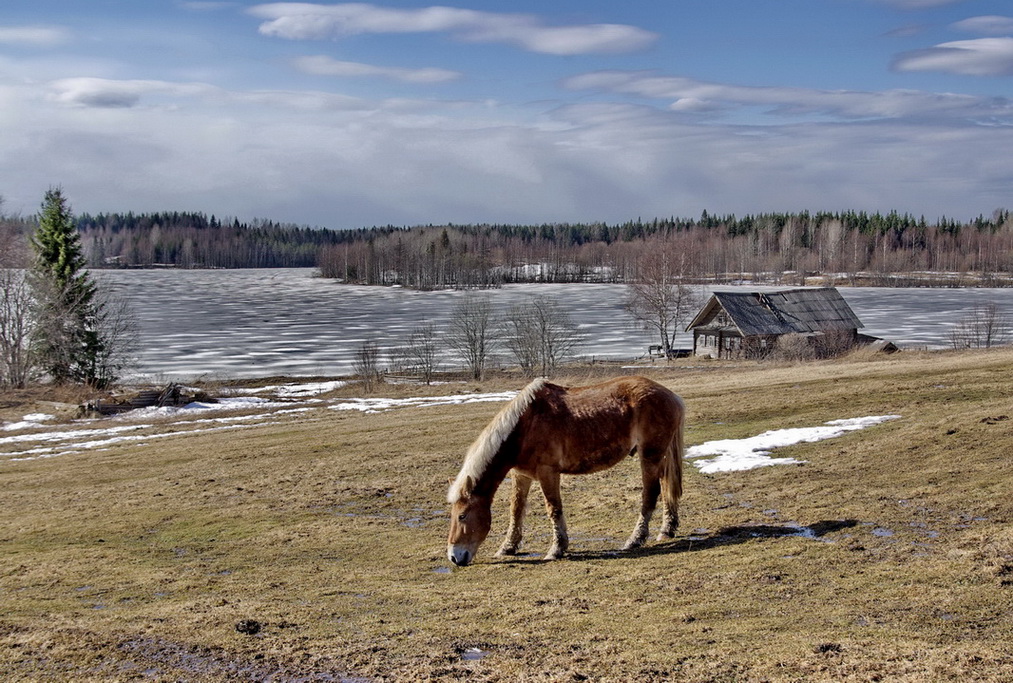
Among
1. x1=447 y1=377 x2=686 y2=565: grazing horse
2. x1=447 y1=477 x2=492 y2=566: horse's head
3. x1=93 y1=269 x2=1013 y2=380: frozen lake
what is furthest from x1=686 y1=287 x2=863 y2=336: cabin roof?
x1=447 y1=477 x2=492 y2=566: horse's head

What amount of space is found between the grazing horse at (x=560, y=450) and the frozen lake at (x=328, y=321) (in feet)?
140

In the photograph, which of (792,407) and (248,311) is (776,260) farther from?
(792,407)

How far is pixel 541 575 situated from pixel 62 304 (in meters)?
44.6

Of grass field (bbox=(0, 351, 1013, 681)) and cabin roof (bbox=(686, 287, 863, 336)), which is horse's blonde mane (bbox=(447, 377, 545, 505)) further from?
cabin roof (bbox=(686, 287, 863, 336))

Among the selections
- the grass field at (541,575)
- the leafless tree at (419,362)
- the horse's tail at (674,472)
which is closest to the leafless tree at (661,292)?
the leafless tree at (419,362)

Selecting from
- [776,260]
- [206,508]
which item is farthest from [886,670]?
[776,260]

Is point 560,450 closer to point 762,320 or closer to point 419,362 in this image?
point 419,362

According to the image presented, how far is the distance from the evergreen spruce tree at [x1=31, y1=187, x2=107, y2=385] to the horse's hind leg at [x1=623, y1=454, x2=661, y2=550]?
42.2 meters

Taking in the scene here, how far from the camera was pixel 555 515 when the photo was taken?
31.7ft

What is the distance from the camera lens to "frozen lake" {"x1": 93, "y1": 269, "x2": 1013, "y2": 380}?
2260 inches

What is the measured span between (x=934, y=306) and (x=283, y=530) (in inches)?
3898

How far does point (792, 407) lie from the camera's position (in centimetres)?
1891

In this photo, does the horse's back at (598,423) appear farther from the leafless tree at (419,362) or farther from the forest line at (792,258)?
the forest line at (792,258)

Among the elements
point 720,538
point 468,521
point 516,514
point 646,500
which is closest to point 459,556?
point 468,521
